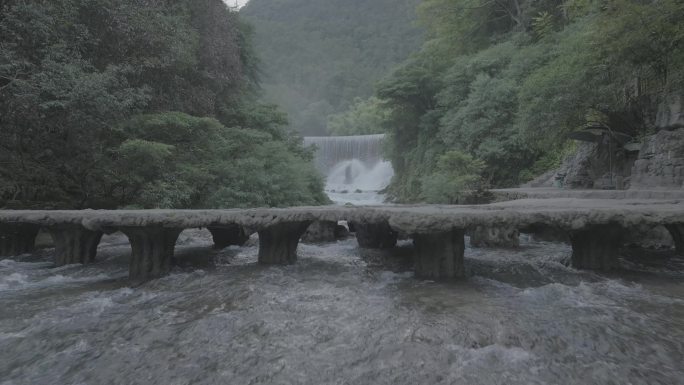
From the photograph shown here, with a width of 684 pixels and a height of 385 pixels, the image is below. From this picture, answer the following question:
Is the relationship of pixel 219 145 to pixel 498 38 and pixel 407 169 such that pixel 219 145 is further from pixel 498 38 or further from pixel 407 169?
pixel 498 38

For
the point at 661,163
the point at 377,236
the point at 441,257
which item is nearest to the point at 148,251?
the point at 441,257

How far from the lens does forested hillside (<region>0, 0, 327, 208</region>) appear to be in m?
7.47

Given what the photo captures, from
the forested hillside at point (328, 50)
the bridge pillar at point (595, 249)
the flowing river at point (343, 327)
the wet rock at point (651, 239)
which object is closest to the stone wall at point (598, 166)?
the wet rock at point (651, 239)

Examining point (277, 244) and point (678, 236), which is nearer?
point (277, 244)

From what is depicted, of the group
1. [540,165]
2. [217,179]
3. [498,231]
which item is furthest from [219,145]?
[540,165]

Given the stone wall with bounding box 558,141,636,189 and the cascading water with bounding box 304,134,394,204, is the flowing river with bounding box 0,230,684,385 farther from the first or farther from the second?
the cascading water with bounding box 304,134,394,204

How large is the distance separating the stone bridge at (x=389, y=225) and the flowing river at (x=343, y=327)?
338 millimetres

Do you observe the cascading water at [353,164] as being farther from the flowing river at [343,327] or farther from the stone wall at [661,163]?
the flowing river at [343,327]

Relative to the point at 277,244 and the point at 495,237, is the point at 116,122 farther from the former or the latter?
the point at 495,237

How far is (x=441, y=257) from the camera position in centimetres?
461

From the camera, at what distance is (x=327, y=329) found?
3.21m

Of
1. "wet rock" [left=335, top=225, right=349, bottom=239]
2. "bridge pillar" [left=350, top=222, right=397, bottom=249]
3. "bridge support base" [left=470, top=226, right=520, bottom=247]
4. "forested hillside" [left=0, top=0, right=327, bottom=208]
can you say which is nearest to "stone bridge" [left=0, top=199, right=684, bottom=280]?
"bridge pillar" [left=350, top=222, right=397, bottom=249]

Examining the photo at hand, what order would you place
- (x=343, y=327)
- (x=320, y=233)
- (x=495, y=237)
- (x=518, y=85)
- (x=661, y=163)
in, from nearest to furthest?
(x=343, y=327) → (x=495, y=237) → (x=320, y=233) → (x=661, y=163) → (x=518, y=85)

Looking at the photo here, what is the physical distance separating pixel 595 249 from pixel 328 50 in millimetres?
62490
